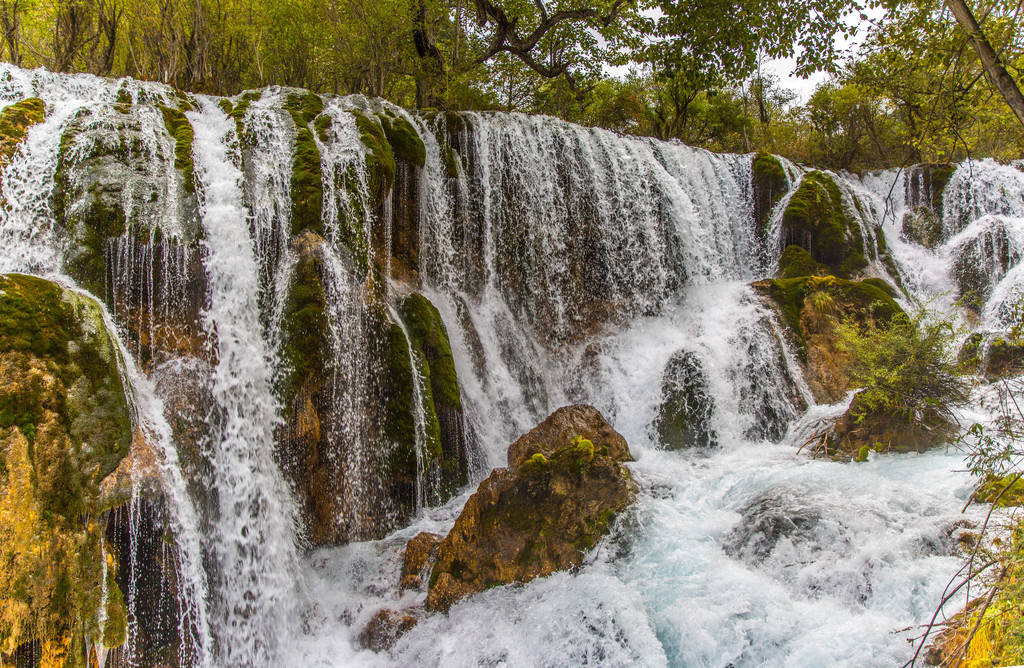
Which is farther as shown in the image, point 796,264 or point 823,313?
point 796,264

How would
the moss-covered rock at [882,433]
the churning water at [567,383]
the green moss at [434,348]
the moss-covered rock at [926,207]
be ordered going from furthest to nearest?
1. the moss-covered rock at [926,207]
2. the green moss at [434,348]
3. the moss-covered rock at [882,433]
4. the churning water at [567,383]

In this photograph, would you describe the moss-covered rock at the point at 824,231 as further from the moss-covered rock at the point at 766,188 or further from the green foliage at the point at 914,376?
the green foliage at the point at 914,376

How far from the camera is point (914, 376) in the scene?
7.15 metres

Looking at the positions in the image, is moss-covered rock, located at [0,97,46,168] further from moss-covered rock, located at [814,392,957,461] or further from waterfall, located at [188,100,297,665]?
moss-covered rock, located at [814,392,957,461]

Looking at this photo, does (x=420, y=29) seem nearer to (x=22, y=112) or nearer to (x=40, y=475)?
(x=22, y=112)

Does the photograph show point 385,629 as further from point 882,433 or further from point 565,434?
point 882,433

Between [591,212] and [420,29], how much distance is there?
238 inches

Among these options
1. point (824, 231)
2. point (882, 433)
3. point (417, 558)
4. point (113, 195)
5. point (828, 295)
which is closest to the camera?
point (417, 558)

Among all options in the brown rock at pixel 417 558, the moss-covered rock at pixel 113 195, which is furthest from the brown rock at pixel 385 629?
the moss-covered rock at pixel 113 195

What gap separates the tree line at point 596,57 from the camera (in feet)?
17.7

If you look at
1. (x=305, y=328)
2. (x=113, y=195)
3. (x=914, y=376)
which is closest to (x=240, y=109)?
(x=113, y=195)

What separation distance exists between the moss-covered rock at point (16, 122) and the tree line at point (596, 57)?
551 centimetres

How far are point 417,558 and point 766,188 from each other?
1108 centimetres

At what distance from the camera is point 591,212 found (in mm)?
11523
